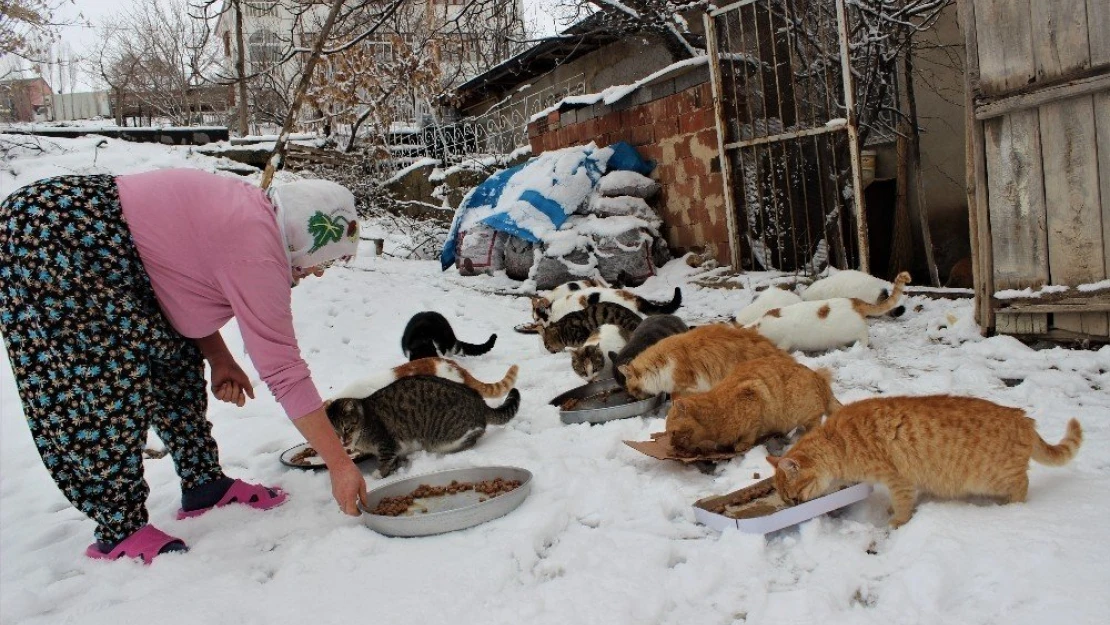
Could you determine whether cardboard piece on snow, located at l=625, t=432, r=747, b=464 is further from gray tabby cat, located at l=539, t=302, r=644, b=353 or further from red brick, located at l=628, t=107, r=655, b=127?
red brick, located at l=628, t=107, r=655, b=127

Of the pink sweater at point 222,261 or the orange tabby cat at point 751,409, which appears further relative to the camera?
the orange tabby cat at point 751,409


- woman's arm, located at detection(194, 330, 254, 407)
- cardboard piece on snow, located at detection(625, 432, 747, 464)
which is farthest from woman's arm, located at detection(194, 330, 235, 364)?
cardboard piece on snow, located at detection(625, 432, 747, 464)

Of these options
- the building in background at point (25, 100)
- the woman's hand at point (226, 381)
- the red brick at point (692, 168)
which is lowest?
the woman's hand at point (226, 381)

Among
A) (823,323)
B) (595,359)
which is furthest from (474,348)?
(823,323)

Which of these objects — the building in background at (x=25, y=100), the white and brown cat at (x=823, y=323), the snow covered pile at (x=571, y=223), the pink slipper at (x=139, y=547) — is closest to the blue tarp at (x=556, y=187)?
the snow covered pile at (x=571, y=223)

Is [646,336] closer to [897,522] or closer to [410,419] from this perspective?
[410,419]

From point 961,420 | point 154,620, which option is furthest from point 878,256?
point 154,620

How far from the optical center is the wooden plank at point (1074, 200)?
4359 mm

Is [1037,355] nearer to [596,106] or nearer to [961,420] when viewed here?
[961,420]

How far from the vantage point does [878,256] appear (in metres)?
10.1

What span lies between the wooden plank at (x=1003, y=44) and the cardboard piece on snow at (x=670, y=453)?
3131 mm

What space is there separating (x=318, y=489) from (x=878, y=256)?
28.6ft

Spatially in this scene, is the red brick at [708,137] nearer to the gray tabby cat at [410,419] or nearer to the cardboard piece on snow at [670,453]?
the gray tabby cat at [410,419]

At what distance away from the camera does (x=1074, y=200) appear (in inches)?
175
